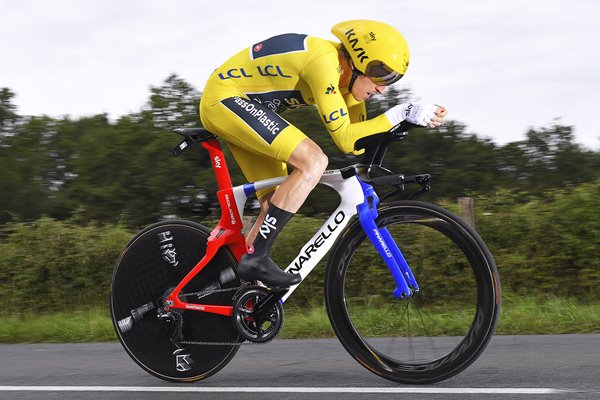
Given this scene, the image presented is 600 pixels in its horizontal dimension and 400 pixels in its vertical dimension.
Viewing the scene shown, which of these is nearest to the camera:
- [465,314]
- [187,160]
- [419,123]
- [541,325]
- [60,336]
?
[419,123]

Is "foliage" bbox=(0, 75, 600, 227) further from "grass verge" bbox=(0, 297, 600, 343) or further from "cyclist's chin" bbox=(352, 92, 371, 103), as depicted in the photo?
"cyclist's chin" bbox=(352, 92, 371, 103)

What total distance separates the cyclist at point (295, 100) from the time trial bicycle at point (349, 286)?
12cm

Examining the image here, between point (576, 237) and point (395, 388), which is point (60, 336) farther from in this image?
point (576, 237)

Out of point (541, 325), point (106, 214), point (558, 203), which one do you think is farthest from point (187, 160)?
point (541, 325)

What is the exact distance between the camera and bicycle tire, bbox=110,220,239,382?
476 centimetres

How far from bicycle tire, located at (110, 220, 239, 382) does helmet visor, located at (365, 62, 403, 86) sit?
1221mm

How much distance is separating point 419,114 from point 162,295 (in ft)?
5.88

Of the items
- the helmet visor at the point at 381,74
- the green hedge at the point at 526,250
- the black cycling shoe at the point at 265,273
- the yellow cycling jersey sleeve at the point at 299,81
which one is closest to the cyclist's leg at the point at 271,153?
the black cycling shoe at the point at 265,273

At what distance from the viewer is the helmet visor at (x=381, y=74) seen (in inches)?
171

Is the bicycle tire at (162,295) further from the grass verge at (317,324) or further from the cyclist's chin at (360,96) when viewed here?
the grass verge at (317,324)

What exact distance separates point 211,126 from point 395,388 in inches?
64.6

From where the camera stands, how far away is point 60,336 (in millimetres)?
7848

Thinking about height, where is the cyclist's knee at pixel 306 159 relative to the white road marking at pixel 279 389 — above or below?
above

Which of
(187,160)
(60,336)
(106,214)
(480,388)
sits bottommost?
(106,214)
